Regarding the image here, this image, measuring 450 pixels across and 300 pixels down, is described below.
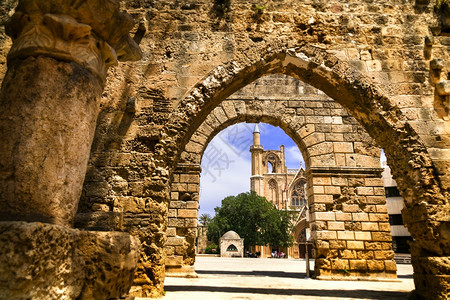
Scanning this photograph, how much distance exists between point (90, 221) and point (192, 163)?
5638mm

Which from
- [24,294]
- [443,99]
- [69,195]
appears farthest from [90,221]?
[443,99]

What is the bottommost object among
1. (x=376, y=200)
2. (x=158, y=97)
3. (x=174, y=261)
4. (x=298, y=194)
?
(x=174, y=261)

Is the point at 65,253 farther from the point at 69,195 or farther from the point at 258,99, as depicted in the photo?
the point at 258,99

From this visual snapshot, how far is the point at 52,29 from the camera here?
6.00ft

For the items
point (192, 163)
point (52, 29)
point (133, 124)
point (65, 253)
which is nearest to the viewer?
point (65, 253)

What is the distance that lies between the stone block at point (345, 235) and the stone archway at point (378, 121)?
3748 millimetres

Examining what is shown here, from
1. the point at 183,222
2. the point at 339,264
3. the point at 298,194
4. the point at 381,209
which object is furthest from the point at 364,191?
the point at 298,194

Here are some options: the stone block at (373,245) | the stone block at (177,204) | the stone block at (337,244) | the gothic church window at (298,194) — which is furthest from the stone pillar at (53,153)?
the gothic church window at (298,194)

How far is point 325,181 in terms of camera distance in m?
7.81

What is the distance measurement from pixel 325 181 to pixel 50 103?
716 cm

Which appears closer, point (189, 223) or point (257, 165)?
point (189, 223)

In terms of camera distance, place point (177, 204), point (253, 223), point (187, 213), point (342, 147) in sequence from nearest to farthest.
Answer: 1. point (187, 213)
2. point (177, 204)
3. point (342, 147)
4. point (253, 223)

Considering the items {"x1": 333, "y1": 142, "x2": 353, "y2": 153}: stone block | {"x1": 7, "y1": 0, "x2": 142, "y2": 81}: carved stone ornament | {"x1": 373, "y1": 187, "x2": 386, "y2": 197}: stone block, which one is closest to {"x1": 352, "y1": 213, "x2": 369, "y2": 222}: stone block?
{"x1": 373, "y1": 187, "x2": 386, "y2": 197}: stone block

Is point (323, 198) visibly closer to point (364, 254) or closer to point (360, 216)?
point (360, 216)
